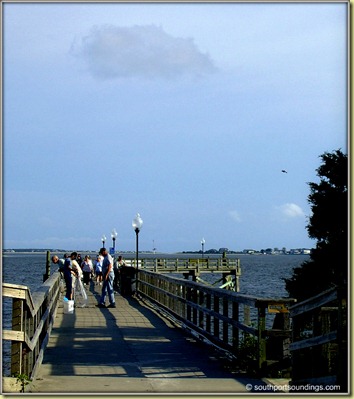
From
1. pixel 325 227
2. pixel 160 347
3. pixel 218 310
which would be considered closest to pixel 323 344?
pixel 218 310

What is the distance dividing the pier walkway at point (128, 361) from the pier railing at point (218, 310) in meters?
0.36

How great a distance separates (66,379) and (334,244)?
1054cm

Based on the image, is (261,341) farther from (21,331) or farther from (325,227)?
(325,227)

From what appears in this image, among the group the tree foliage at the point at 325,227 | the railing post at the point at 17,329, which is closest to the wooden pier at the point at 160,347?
the railing post at the point at 17,329

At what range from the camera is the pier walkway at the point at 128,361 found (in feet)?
30.0

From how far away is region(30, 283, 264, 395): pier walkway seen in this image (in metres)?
9.13

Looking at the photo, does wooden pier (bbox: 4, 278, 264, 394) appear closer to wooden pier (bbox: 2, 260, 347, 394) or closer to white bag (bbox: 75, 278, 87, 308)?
wooden pier (bbox: 2, 260, 347, 394)

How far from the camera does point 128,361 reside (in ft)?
37.2

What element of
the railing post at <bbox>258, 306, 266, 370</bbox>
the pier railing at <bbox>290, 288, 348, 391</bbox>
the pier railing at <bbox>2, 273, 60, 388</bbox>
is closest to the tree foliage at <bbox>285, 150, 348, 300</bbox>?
the railing post at <bbox>258, 306, 266, 370</bbox>

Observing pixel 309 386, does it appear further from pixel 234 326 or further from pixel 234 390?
pixel 234 326

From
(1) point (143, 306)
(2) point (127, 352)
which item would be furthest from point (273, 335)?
(1) point (143, 306)

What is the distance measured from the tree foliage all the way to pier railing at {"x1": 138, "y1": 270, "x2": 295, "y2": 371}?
324 cm

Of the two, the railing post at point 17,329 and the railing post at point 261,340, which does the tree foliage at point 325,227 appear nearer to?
the railing post at point 261,340

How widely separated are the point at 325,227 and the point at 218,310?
21.5 feet
